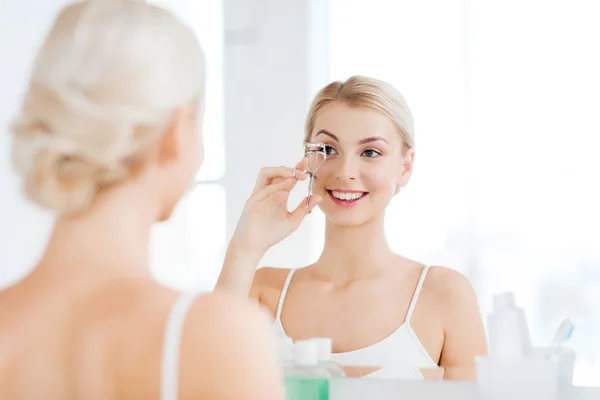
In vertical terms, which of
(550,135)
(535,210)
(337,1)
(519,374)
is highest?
(337,1)

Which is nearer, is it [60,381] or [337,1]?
[60,381]

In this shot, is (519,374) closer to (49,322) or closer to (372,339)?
(372,339)

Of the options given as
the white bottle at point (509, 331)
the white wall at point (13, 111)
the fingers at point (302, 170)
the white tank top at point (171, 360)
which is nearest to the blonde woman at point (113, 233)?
the white tank top at point (171, 360)

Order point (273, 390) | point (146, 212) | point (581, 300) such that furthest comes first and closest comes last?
point (581, 300) → point (146, 212) → point (273, 390)

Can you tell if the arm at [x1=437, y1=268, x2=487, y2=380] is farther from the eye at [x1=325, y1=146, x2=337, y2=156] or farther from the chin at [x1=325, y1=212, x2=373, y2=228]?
the eye at [x1=325, y1=146, x2=337, y2=156]

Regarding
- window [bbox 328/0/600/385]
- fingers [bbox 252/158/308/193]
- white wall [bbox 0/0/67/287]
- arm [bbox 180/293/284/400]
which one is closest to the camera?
arm [bbox 180/293/284/400]

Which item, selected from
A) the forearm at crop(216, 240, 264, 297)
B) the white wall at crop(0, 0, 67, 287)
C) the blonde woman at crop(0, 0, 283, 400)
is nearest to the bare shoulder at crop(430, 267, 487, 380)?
the forearm at crop(216, 240, 264, 297)

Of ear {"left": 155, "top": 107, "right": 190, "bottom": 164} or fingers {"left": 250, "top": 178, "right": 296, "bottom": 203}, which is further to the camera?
fingers {"left": 250, "top": 178, "right": 296, "bottom": 203}

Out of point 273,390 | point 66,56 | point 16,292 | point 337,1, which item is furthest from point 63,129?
point 337,1

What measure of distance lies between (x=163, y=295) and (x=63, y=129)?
19 cm

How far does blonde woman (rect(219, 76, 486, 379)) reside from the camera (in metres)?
1.19

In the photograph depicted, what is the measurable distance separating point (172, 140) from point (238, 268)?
57 cm

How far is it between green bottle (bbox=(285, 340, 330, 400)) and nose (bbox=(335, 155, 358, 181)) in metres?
0.28

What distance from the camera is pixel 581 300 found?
1.14m
